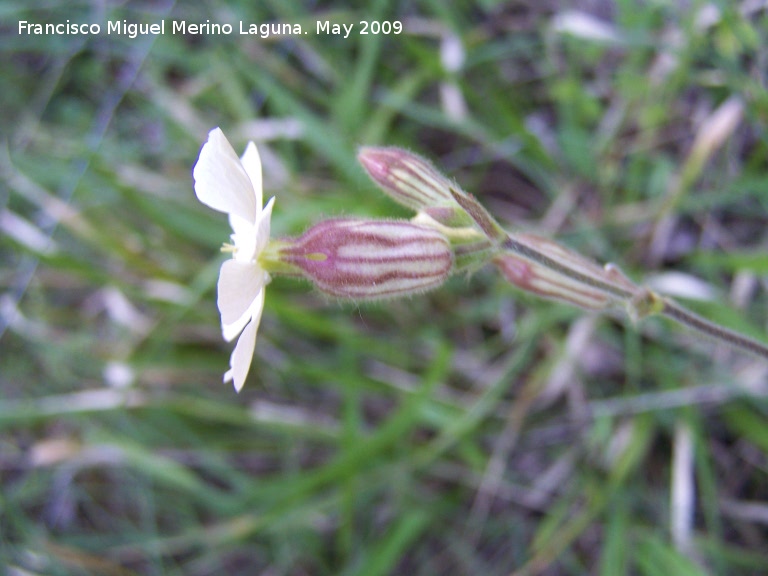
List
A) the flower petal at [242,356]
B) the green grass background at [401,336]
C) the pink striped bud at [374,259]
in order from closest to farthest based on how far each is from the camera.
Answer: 1. the flower petal at [242,356]
2. the pink striped bud at [374,259]
3. the green grass background at [401,336]

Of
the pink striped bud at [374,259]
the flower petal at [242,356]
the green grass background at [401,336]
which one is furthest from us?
the green grass background at [401,336]

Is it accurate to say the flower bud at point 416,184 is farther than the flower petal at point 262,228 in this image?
Yes

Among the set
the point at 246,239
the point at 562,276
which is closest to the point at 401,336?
the point at 562,276

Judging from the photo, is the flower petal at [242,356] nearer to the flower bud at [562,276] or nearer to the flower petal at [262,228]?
the flower petal at [262,228]

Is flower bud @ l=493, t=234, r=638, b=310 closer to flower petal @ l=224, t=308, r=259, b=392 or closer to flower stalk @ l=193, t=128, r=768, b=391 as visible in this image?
flower stalk @ l=193, t=128, r=768, b=391

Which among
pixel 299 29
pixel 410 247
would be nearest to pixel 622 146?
pixel 299 29

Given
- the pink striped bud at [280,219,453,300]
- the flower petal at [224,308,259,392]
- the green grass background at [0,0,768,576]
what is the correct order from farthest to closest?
the green grass background at [0,0,768,576] → the pink striped bud at [280,219,453,300] → the flower petal at [224,308,259,392]

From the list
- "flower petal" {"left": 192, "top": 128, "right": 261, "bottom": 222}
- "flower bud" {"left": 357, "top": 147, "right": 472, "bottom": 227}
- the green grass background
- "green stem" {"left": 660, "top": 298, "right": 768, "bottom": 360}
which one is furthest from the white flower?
the green grass background

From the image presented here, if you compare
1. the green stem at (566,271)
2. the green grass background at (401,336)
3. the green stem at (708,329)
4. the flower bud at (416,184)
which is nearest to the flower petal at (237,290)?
the flower bud at (416,184)
